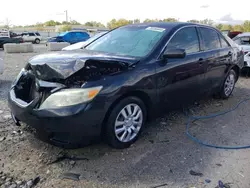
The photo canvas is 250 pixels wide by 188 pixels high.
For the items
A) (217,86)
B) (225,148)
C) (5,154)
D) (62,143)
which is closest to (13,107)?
(5,154)

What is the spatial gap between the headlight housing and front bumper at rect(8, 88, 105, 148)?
54mm

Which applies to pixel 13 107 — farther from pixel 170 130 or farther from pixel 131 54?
pixel 170 130

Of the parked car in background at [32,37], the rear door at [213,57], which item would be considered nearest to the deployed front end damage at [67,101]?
the rear door at [213,57]

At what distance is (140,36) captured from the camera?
384 centimetres

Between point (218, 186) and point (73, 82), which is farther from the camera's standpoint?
point (73, 82)

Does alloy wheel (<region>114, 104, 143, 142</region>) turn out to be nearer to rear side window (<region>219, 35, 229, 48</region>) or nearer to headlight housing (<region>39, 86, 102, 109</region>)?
headlight housing (<region>39, 86, 102, 109</region>)

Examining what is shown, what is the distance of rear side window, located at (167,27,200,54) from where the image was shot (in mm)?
3774

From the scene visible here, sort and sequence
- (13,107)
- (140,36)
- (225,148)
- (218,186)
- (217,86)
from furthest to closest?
(217,86)
(140,36)
(225,148)
(13,107)
(218,186)

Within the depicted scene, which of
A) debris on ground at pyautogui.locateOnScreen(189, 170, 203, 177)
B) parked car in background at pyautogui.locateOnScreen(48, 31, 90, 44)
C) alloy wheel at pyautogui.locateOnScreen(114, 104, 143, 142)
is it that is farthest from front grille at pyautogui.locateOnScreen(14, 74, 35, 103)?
parked car in background at pyautogui.locateOnScreen(48, 31, 90, 44)

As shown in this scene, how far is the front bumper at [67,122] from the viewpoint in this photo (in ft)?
8.57

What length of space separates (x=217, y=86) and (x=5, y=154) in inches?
160

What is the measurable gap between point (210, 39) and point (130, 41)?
1.80 meters

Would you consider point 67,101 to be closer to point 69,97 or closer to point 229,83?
point 69,97

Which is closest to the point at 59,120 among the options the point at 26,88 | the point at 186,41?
the point at 26,88
